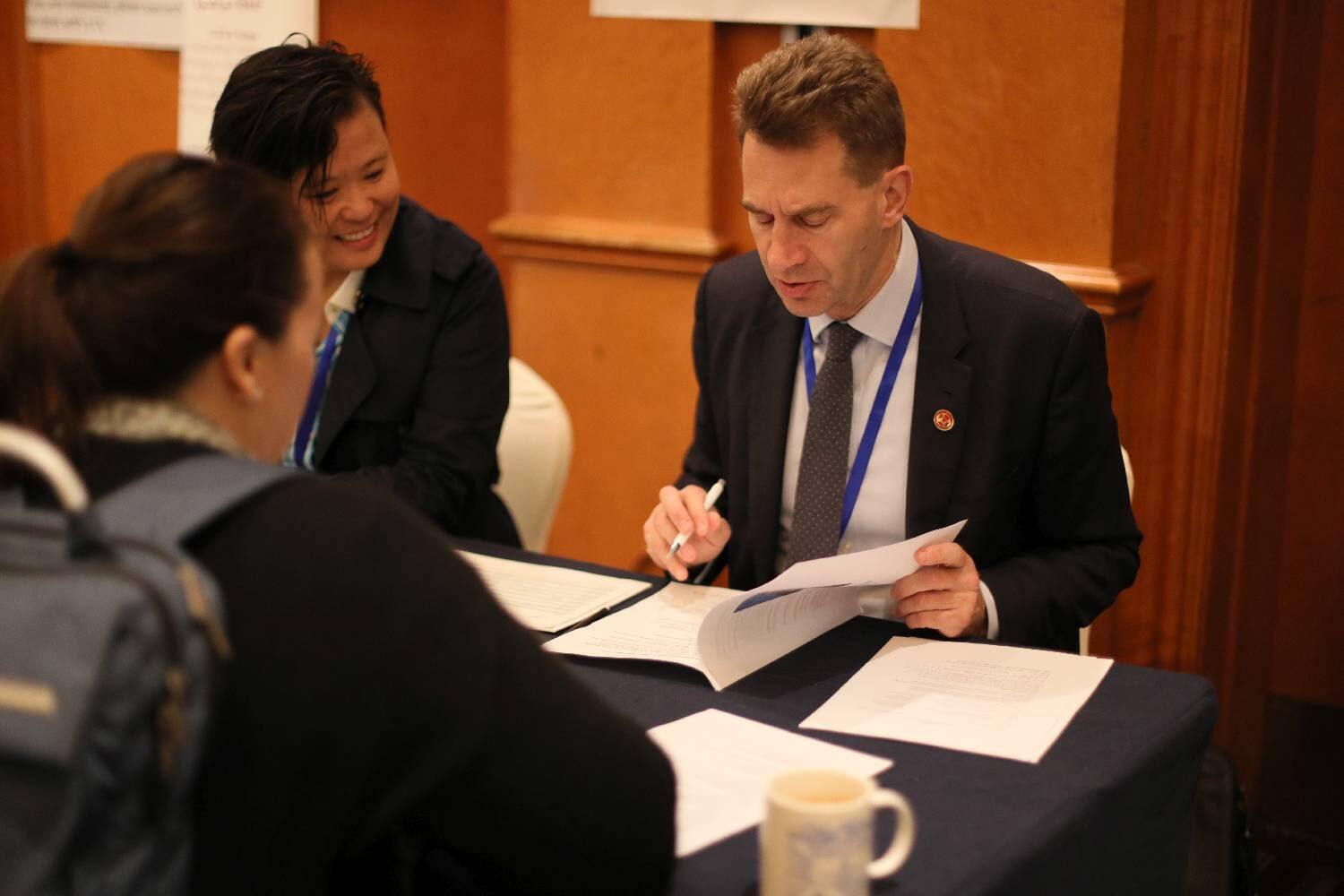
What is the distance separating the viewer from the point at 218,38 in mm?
3918

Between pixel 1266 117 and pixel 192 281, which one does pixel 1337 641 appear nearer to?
pixel 1266 117

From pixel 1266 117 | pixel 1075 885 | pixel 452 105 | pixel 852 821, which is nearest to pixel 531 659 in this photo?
pixel 852 821

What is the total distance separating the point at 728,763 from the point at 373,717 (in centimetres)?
54

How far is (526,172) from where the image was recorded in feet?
12.3

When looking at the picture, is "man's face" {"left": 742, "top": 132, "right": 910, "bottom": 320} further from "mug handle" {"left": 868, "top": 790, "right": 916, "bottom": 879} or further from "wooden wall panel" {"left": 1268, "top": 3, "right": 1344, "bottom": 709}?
"wooden wall panel" {"left": 1268, "top": 3, "right": 1344, "bottom": 709}

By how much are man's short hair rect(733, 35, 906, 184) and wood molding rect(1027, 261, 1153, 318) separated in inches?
35.8

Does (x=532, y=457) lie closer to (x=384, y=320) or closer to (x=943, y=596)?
(x=384, y=320)

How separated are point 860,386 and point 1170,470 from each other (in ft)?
3.71

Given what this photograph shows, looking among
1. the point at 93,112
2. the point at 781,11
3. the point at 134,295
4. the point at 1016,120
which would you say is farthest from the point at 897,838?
the point at 93,112

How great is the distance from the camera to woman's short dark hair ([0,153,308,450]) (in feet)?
3.63

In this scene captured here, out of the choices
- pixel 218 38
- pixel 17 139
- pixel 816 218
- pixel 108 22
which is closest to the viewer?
pixel 816 218

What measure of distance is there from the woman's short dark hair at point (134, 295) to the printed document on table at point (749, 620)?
76cm

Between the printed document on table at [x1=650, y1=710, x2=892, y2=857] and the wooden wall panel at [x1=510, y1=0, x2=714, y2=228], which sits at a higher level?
the wooden wall panel at [x1=510, y1=0, x2=714, y2=228]

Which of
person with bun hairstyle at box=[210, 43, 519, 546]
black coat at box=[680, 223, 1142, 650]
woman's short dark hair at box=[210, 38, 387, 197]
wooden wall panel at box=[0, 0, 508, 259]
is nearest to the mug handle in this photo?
black coat at box=[680, 223, 1142, 650]
